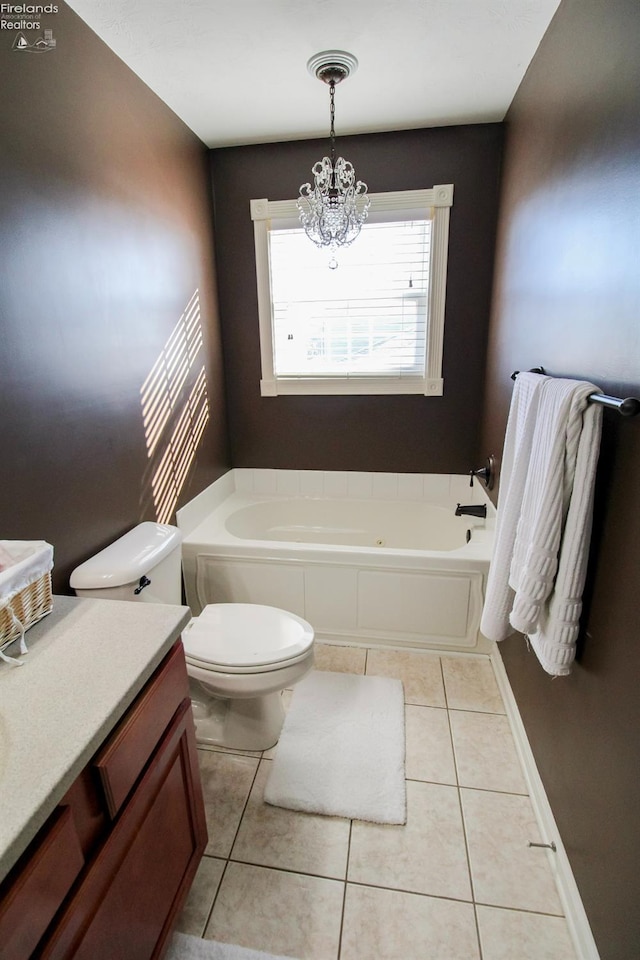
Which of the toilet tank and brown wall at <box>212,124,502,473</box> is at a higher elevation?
brown wall at <box>212,124,502,473</box>

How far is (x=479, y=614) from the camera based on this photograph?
210 cm

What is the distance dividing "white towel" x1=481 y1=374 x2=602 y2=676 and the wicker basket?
115 cm

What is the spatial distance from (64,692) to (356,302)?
2.38 metres

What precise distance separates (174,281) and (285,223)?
84cm

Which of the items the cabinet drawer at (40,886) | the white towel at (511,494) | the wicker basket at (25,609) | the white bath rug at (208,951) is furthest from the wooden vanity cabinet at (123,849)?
the white towel at (511,494)

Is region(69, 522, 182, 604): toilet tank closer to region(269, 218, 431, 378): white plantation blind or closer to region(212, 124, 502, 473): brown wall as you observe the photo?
region(212, 124, 502, 473): brown wall

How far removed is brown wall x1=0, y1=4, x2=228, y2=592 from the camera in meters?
1.26

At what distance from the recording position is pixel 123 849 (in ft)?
2.74

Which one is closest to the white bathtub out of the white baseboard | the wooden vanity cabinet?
the white baseboard

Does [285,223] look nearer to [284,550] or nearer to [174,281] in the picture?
[174,281]

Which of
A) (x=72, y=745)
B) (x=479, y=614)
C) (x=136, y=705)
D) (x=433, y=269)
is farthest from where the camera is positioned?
(x=433, y=269)

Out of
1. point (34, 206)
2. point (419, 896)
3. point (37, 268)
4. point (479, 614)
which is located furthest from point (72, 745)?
point (479, 614)

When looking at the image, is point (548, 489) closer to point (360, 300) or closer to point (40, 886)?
point (40, 886)

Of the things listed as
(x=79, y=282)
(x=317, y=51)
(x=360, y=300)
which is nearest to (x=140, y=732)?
(x=79, y=282)
